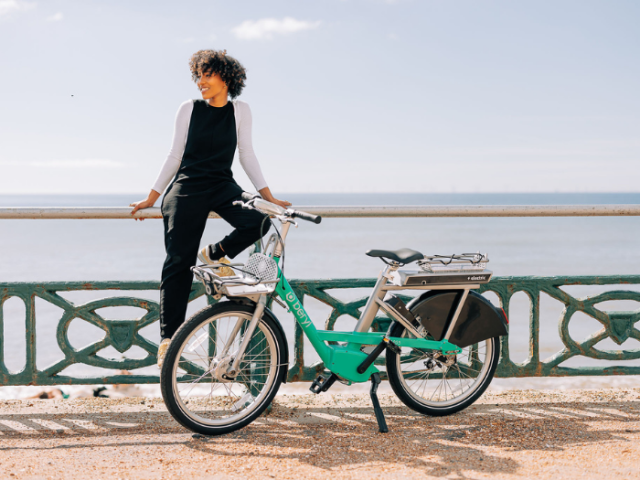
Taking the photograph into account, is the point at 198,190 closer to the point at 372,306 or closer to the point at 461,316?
the point at 372,306

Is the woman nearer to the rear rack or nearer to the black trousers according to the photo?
the black trousers

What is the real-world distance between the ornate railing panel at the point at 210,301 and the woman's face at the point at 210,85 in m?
1.17

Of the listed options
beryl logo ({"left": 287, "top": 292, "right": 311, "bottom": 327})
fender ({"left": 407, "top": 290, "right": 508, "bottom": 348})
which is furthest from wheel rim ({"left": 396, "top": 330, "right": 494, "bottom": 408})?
beryl logo ({"left": 287, "top": 292, "right": 311, "bottom": 327})

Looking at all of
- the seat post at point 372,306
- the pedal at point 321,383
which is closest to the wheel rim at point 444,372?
the seat post at point 372,306

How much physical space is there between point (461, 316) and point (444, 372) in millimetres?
357

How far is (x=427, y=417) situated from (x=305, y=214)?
Answer: 1478 millimetres

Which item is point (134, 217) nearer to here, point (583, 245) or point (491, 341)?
point (491, 341)

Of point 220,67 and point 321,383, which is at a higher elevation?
point 220,67

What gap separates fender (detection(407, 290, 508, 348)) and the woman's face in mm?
1672

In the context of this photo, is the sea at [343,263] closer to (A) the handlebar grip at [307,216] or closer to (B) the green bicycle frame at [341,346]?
(B) the green bicycle frame at [341,346]

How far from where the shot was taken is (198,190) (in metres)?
3.34

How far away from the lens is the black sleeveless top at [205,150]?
11.0 feet

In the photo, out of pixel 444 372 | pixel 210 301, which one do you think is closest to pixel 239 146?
pixel 210 301

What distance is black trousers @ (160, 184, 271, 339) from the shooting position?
130 inches
